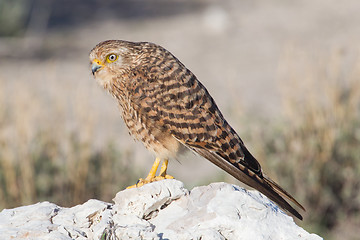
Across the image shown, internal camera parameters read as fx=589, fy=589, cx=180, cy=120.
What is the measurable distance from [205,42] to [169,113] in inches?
397

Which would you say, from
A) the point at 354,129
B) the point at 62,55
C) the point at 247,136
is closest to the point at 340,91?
the point at 354,129

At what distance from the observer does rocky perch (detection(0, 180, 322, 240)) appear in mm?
2938

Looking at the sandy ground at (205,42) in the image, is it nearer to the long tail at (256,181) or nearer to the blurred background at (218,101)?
the blurred background at (218,101)

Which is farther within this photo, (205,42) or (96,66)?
(205,42)

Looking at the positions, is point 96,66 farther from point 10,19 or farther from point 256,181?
point 10,19

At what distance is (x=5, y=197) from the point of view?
5.99 meters

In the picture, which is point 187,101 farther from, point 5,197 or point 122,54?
point 5,197

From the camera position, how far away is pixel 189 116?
12.6 feet

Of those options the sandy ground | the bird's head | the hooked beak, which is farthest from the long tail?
the sandy ground

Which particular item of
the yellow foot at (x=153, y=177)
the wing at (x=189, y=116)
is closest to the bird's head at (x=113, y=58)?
the wing at (x=189, y=116)

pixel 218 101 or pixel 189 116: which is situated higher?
pixel 189 116

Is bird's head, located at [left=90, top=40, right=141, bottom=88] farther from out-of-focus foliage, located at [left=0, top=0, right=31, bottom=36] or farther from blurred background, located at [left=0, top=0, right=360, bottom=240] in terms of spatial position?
out-of-focus foliage, located at [left=0, top=0, right=31, bottom=36]

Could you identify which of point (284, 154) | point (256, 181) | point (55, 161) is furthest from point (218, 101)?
point (256, 181)

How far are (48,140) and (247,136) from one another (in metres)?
2.19
